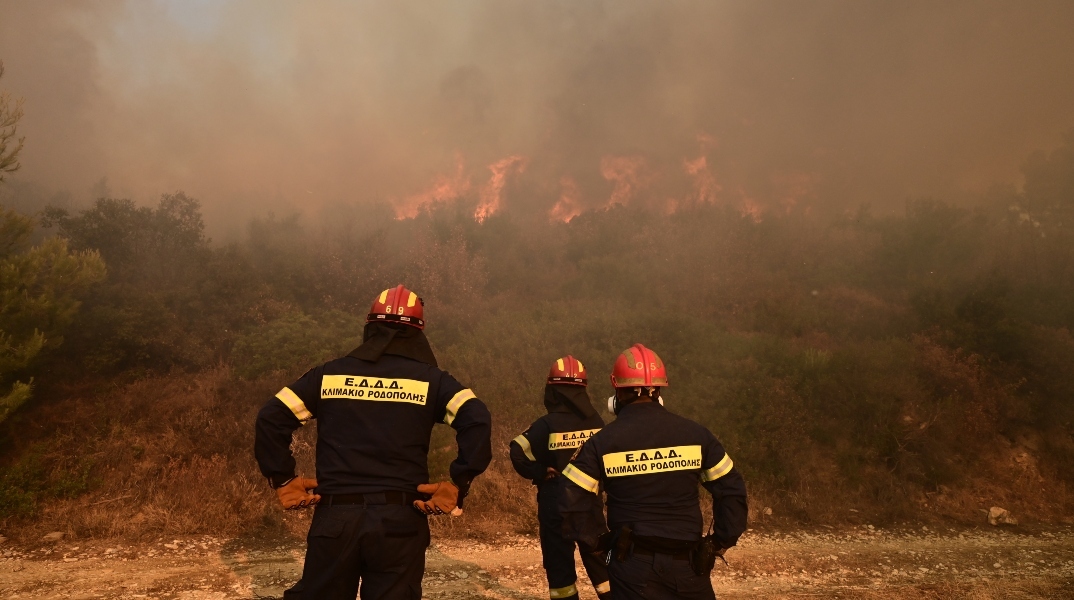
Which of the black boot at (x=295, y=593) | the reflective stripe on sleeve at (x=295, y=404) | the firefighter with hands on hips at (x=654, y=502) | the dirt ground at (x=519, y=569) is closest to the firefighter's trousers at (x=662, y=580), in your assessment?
the firefighter with hands on hips at (x=654, y=502)

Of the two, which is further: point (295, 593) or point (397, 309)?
point (397, 309)

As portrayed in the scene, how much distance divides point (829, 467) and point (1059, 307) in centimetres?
889

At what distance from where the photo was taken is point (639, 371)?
371cm

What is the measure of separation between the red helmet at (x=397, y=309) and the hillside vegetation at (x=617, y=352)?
555cm

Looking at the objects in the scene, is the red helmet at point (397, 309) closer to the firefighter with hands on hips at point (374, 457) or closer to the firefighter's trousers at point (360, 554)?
the firefighter with hands on hips at point (374, 457)

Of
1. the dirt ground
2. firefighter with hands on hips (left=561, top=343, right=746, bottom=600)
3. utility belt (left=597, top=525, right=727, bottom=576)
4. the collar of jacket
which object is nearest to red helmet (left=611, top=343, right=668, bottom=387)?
firefighter with hands on hips (left=561, top=343, right=746, bottom=600)

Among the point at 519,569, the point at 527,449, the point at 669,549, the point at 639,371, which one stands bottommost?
the point at 519,569

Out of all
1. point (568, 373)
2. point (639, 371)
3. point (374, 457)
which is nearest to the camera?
point (374, 457)

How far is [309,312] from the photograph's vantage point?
16.8 meters

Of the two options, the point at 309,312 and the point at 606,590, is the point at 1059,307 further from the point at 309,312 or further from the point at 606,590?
the point at 309,312

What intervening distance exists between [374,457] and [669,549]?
1.80 metres

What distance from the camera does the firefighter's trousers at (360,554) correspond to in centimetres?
306

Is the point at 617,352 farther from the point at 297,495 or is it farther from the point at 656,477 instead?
the point at 297,495

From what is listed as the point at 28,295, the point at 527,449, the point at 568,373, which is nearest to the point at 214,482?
the point at 28,295
